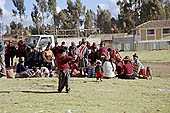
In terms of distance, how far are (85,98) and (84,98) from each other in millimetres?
30

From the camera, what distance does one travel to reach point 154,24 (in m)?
65.7

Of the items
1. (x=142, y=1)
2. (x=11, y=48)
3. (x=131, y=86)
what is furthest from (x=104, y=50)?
(x=142, y=1)

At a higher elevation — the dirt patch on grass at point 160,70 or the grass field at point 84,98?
the dirt patch on grass at point 160,70

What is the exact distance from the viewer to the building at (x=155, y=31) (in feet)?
213

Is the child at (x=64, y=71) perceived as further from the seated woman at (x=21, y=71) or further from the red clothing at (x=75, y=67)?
the red clothing at (x=75, y=67)

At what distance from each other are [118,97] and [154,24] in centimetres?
5725

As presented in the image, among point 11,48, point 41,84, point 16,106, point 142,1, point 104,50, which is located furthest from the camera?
point 142,1

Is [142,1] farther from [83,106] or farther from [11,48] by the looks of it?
[83,106]

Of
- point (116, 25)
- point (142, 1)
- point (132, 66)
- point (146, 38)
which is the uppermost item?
point (142, 1)

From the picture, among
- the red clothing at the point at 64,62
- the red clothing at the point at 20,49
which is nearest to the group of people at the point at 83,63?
the red clothing at the point at 20,49

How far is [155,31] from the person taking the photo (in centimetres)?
6531

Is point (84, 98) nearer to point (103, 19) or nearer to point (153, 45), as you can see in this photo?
point (153, 45)

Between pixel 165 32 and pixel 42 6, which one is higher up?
pixel 42 6

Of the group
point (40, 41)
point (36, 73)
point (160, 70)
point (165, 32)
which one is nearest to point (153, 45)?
point (165, 32)
